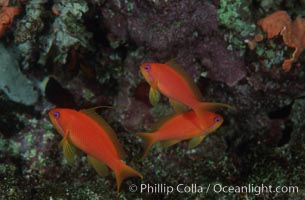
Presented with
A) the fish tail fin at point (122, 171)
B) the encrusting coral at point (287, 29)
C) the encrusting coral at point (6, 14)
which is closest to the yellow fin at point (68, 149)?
the fish tail fin at point (122, 171)

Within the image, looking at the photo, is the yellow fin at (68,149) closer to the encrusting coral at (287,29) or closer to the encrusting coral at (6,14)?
the encrusting coral at (6,14)

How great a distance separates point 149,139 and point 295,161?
5.14 feet

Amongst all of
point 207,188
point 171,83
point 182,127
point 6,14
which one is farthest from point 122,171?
point 6,14

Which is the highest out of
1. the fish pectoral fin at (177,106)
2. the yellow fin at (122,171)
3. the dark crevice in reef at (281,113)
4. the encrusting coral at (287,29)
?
the encrusting coral at (287,29)

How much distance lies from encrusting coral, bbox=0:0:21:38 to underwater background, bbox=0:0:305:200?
11 millimetres

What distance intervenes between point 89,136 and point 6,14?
1866 millimetres

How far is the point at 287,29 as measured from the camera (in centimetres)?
363

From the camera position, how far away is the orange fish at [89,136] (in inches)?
118

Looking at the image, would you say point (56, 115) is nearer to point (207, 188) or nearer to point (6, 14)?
point (6, 14)

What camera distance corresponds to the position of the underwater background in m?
3.76

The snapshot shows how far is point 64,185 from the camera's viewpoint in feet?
13.1

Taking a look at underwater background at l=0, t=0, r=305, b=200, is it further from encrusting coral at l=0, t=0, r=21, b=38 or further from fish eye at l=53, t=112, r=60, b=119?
fish eye at l=53, t=112, r=60, b=119

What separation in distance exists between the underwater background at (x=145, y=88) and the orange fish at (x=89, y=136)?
3.21 feet

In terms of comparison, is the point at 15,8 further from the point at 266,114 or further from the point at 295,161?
the point at 295,161
